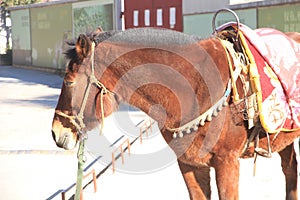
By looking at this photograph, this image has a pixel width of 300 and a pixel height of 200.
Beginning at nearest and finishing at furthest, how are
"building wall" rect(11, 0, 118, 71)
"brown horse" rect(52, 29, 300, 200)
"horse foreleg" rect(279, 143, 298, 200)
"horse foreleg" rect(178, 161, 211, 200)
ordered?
1. "brown horse" rect(52, 29, 300, 200)
2. "horse foreleg" rect(178, 161, 211, 200)
3. "horse foreleg" rect(279, 143, 298, 200)
4. "building wall" rect(11, 0, 118, 71)

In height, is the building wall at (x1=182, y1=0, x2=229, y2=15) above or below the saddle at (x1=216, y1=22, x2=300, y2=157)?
above

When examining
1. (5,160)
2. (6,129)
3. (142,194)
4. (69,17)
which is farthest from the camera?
(69,17)

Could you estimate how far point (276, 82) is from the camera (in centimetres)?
347

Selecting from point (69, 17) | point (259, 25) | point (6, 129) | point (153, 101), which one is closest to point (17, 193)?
point (153, 101)

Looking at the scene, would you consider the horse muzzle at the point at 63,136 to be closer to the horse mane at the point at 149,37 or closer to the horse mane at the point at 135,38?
the horse mane at the point at 135,38

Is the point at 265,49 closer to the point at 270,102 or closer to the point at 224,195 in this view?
the point at 270,102

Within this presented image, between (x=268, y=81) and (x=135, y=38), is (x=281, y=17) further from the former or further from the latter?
(x=135, y=38)

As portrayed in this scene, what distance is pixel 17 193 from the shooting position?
6.86 meters

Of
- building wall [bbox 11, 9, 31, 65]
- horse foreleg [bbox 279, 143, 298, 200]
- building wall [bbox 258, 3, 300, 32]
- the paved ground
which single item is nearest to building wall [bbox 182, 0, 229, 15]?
building wall [bbox 258, 3, 300, 32]

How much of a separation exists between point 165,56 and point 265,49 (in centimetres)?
92

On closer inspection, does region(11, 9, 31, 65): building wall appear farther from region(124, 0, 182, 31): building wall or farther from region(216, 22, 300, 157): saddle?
region(216, 22, 300, 157): saddle

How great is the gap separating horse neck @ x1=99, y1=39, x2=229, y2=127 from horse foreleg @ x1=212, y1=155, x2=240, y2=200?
402 millimetres

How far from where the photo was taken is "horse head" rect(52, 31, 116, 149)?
2928 millimetres

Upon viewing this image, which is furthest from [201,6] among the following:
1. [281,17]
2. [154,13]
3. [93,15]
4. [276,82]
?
[276,82]
